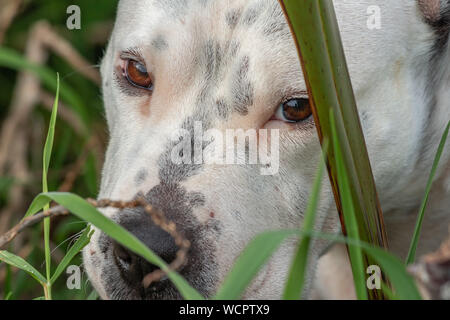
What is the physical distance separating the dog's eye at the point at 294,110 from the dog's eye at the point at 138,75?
411 millimetres

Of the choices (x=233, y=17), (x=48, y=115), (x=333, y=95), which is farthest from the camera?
(x=48, y=115)

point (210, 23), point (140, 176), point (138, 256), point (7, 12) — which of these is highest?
point (7, 12)

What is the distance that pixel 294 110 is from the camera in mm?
2021

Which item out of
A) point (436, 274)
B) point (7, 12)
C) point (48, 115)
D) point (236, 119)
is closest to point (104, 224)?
point (236, 119)

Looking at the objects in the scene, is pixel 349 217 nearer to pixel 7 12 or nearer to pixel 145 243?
pixel 145 243

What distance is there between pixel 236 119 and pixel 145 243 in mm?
462

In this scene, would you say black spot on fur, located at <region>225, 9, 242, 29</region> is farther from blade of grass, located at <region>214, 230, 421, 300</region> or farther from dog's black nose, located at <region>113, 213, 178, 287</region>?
blade of grass, located at <region>214, 230, 421, 300</region>

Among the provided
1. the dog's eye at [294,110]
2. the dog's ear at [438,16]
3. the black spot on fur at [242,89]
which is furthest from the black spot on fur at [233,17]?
the dog's ear at [438,16]

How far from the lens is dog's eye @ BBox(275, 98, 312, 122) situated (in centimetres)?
201

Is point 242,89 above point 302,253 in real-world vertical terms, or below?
above

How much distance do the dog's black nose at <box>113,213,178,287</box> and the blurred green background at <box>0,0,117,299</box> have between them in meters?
1.22

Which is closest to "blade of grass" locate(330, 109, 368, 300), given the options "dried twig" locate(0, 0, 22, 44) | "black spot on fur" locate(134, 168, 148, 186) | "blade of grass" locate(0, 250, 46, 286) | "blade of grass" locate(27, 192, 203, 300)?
"blade of grass" locate(27, 192, 203, 300)

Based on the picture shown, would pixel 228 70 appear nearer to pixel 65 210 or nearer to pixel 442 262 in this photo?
pixel 65 210
